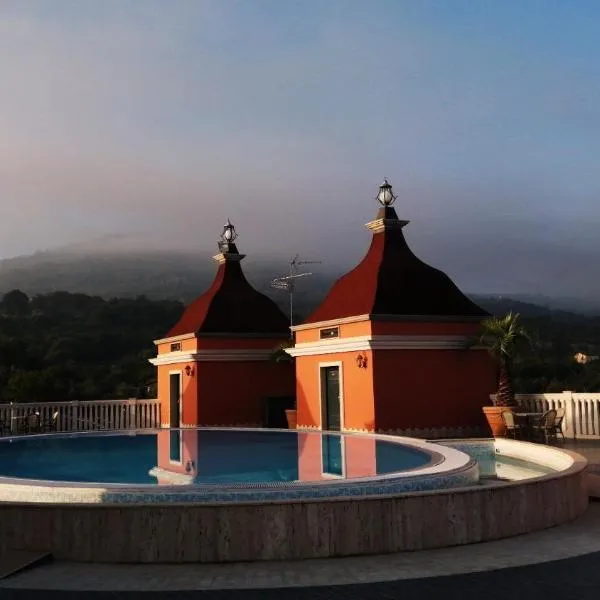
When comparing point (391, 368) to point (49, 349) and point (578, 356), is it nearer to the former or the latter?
point (578, 356)

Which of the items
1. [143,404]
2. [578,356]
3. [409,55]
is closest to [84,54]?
[409,55]

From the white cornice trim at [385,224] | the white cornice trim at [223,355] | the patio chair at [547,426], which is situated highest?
the white cornice trim at [385,224]

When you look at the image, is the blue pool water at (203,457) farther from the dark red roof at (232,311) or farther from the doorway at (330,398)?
the dark red roof at (232,311)

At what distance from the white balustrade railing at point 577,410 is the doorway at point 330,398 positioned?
4.08 meters

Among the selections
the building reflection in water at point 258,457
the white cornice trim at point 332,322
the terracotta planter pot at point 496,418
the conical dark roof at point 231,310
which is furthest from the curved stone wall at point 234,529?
the conical dark roof at point 231,310

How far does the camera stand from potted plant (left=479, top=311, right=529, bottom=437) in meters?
14.9

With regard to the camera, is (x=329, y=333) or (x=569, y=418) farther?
(x=329, y=333)

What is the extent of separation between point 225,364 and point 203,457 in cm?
793

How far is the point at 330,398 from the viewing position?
1720 cm

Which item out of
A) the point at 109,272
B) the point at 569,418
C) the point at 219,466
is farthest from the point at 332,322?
the point at 109,272

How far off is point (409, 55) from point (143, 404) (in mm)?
12738

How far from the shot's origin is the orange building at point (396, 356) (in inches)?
615

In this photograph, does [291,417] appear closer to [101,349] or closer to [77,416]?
[77,416]

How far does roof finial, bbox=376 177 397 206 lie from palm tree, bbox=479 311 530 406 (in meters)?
4.68
